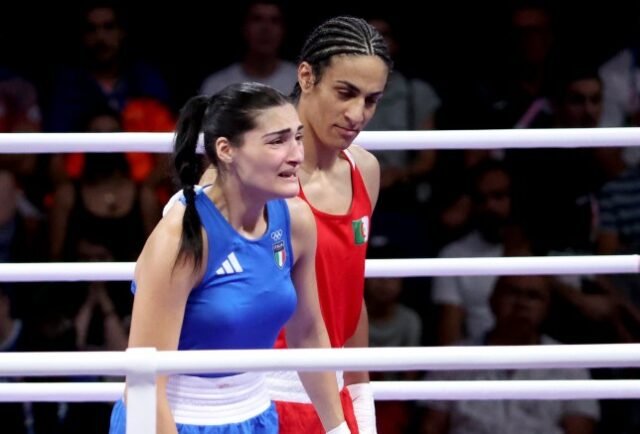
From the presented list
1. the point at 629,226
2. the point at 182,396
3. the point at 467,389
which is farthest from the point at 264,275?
the point at 629,226

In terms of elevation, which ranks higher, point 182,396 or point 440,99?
point 440,99

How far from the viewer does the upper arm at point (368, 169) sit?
274 cm

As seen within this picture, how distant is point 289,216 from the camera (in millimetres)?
2420

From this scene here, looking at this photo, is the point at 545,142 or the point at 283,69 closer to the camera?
the point at 545,142

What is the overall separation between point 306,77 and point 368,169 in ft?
0.93

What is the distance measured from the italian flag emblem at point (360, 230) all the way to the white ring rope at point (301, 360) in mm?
822

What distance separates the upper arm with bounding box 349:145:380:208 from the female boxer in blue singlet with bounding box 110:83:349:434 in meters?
0.35

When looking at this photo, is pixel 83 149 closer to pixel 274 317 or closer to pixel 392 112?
pixel 274 317

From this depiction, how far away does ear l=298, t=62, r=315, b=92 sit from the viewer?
255 centimetres

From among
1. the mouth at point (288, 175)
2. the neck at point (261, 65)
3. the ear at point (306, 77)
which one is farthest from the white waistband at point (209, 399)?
the neck at point (261, 65)

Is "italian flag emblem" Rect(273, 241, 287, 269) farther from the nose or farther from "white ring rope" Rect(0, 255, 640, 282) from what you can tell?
"white ring rope" Rect(0, 255, 640, 282)

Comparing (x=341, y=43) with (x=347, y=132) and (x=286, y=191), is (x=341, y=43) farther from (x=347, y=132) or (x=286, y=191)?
(x=286, y=191)

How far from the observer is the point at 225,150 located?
2.31 metres

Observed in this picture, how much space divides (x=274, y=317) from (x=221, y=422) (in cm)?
20
